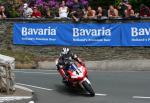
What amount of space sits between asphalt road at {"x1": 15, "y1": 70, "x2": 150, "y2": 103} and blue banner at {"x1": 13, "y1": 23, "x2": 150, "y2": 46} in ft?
11.9

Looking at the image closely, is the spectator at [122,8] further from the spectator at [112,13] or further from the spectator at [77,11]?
the spectator at [77,11]

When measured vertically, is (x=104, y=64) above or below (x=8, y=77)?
below

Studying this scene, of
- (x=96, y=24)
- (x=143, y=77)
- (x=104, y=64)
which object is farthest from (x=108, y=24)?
(x=143, y=77)

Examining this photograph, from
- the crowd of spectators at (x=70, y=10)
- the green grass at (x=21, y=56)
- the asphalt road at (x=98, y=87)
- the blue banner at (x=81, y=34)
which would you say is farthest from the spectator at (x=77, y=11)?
the asphalt road at (x=98, y=87)

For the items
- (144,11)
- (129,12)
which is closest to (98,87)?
(129,12)

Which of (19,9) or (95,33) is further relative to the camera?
(19,9)

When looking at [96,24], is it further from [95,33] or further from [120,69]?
[120,69]

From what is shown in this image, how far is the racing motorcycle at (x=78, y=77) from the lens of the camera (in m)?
17.0

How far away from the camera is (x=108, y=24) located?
88.4 feet

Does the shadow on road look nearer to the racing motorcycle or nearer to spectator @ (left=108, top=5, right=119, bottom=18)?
the racing motorcycle

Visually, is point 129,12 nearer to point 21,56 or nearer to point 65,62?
point 21,56

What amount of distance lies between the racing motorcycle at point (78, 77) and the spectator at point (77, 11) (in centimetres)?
1003

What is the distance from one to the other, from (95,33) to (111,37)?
2.78 feet

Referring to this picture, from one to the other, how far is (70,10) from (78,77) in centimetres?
1377
